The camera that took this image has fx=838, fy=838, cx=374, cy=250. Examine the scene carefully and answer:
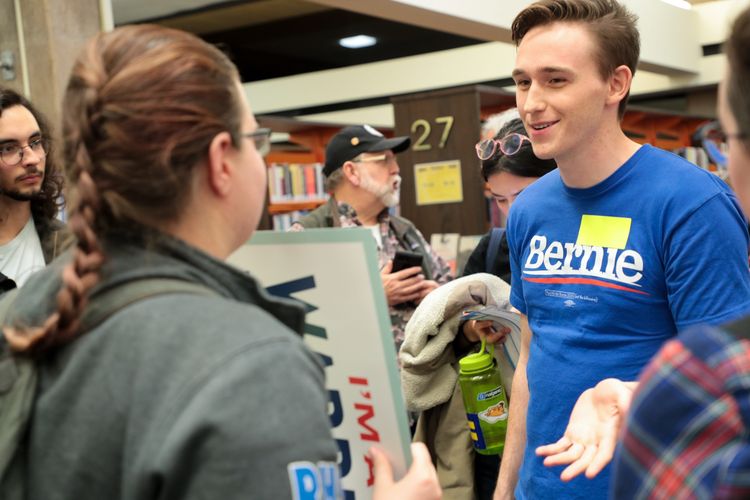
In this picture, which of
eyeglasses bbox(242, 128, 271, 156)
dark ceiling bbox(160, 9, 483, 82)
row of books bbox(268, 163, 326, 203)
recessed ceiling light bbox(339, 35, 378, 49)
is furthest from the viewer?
recessed ceiling light bbox(339, 35, 378, 49)

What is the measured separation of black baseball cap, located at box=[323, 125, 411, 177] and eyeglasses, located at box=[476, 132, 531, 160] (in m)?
1.41

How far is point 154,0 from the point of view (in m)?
7.48

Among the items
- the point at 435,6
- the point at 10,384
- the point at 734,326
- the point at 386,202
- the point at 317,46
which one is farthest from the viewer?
the point at 317,46

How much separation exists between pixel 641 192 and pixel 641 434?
91cm

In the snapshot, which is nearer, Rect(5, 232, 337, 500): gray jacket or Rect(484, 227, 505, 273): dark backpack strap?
Rect(5, 232, 337, 500): gray jacket

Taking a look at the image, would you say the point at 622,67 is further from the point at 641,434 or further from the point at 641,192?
the point at 641,434

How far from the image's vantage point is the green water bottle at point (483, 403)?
211 cm

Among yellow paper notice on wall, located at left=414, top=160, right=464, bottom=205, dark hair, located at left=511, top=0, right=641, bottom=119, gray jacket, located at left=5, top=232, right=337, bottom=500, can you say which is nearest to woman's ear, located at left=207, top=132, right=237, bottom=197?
gray jacket, located at left=5, top=232, right=337, bottom=500

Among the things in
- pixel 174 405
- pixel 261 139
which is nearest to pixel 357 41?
pixel 261 139

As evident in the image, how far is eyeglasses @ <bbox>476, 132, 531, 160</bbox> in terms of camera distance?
241 centimetres

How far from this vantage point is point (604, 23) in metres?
1.75

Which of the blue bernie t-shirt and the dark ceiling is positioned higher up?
the blue bernie t-shirt

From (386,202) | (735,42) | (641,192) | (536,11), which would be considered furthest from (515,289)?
(386,202)

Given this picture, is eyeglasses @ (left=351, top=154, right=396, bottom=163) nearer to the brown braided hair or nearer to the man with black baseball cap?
the man with black baseball cap
